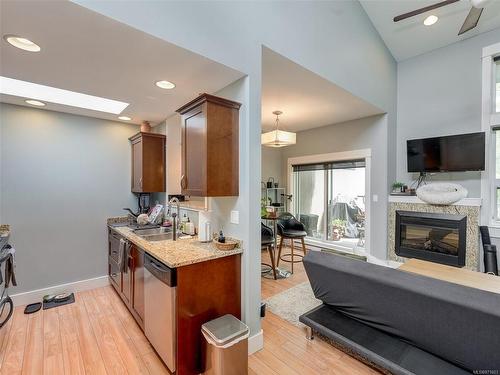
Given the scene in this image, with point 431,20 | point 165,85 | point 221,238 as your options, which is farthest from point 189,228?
point 431,20

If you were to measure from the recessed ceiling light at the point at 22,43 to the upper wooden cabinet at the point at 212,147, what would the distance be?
1.11 metres

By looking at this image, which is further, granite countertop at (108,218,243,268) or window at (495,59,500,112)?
window at (495,59,500,112)

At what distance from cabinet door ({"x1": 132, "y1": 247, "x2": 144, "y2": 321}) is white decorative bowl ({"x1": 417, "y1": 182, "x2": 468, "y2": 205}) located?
4.10m

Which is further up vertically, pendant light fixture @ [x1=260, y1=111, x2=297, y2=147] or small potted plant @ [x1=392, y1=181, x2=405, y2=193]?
pendant light fixture @ [x1=260, y1=111, x2=297, y2=147]

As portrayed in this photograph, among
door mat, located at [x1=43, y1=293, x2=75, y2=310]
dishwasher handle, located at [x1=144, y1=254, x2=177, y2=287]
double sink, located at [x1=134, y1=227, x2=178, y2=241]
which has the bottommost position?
door mat, located at [x1=43, y1=293, x2=75, y2=310]

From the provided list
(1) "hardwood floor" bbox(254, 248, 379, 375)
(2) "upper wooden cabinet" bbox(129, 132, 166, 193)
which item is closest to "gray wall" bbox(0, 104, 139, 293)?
(2) "upper wooden cabinet" bbox(129, 132, 166, 193)

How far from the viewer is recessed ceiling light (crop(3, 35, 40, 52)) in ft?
5.10

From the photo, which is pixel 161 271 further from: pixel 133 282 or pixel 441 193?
pixel 441 193

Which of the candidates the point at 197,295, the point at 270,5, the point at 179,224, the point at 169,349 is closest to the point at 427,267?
the point at 197,295

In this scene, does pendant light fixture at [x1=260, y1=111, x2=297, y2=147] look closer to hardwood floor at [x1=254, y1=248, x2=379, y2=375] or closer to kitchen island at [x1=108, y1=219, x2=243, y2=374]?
kitchen island at [x1=108, y1=219, x2=243, y2=374]

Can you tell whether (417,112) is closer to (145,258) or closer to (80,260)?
(145,258)

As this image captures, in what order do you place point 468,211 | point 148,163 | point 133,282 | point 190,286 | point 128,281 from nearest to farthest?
point 190,286
point 133,282
point 128,281
point 148,163
point 468,211

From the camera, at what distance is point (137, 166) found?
3400 mm

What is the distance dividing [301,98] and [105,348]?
364 cm
